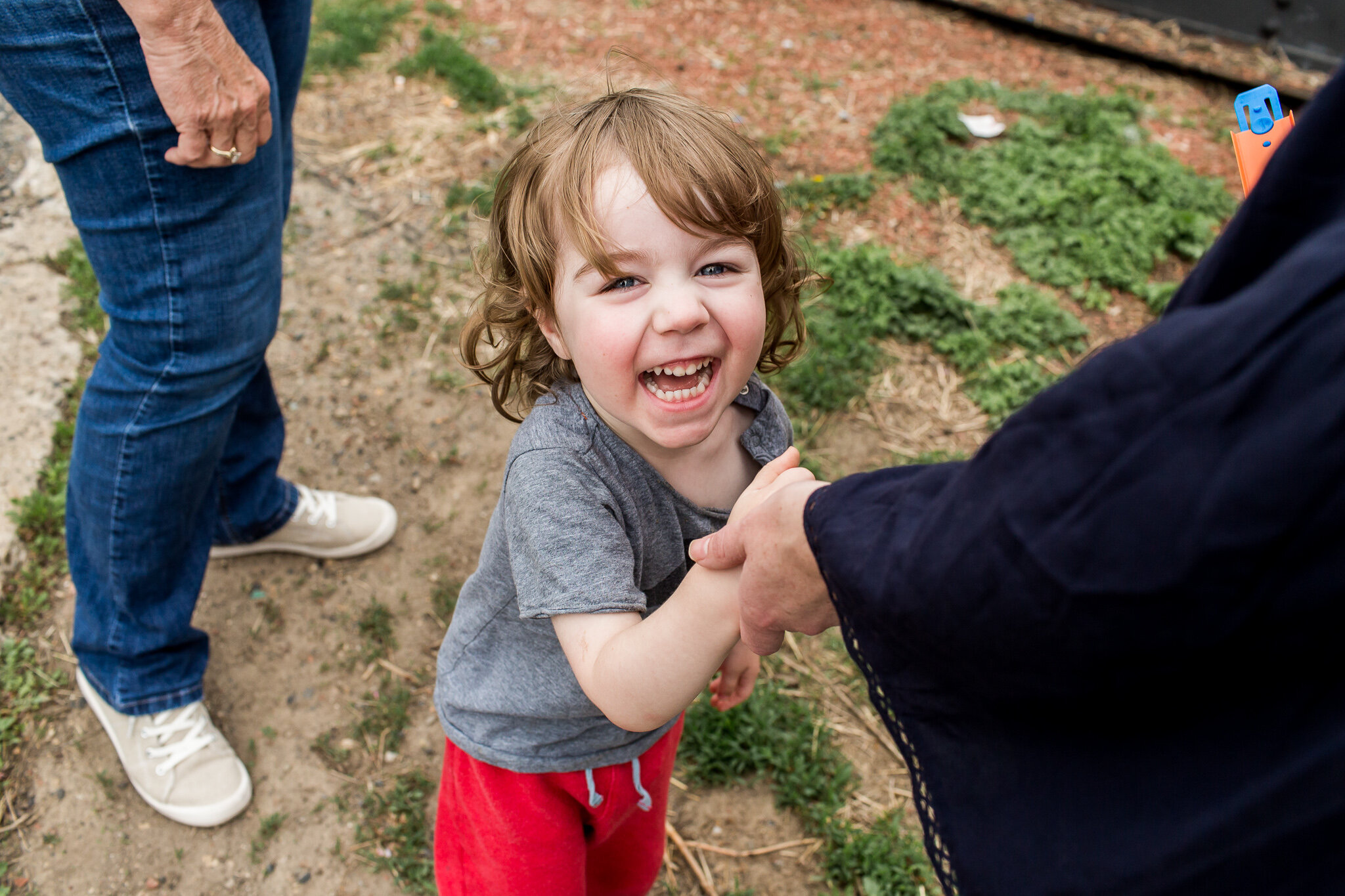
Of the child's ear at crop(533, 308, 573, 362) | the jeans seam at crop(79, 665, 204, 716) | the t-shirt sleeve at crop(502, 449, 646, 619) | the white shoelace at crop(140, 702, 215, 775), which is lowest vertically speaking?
the white shoelace at crop(140, 702, 215, 775)

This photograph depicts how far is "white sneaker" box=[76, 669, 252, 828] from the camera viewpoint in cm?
264

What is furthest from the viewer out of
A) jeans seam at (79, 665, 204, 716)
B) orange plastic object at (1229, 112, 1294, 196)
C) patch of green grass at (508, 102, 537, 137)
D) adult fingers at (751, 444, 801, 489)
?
patch of green grass at (508, 102, 537, 137)

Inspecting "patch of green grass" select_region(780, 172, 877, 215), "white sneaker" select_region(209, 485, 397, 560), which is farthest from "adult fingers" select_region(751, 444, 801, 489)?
"patch of green grass" select_region(780, 172, 877, 215)

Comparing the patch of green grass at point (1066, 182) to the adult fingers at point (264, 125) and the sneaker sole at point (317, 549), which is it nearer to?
the sneaker sole at point (317, 549)

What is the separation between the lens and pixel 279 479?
3.18 meters

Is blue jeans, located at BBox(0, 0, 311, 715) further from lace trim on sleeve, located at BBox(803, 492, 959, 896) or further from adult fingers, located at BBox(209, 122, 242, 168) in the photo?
lace trim on sleeve, located at BBox(803, 492, 959, 896)

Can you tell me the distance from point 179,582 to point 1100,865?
8.03 ft

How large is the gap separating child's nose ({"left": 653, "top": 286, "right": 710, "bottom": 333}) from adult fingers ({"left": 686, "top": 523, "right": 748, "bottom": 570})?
329 mm

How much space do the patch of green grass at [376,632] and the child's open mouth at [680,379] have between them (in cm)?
203

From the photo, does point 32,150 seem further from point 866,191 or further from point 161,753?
point 866,191

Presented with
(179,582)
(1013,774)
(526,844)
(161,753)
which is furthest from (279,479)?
(1013,774)

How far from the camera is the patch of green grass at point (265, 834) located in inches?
105

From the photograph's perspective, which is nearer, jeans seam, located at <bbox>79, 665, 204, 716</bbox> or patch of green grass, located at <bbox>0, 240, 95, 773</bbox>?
jeans seam, located at <bbox>79, 665, 204, 716</bbox>

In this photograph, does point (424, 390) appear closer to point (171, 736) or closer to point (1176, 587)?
point (171, 736)
